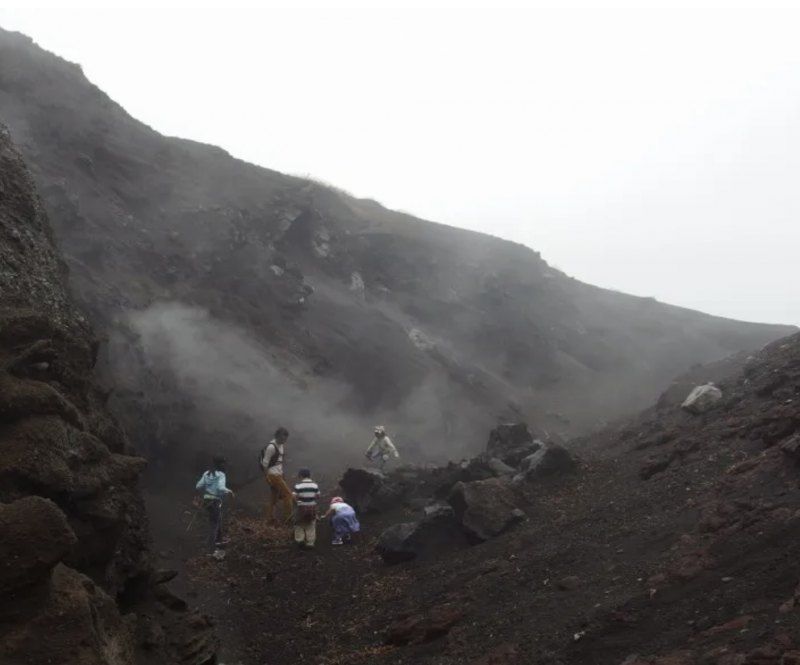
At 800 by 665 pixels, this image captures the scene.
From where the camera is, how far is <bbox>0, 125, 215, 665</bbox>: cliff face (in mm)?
5176

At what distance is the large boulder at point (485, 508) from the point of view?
11906 mm

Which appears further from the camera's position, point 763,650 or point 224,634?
point 224,634

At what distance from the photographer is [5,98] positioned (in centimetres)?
2647

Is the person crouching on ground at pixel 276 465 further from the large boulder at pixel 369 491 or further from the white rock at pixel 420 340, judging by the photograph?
the white rock at pixel 420 340

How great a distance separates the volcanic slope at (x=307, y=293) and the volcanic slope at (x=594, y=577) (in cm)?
783

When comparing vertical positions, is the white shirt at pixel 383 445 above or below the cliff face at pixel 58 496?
below

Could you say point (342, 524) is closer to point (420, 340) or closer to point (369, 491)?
point (369, 491)

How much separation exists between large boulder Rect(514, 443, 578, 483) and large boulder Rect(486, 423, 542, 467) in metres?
2.49

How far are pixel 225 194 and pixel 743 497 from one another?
28213 millimetres

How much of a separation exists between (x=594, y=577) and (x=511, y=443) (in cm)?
1134

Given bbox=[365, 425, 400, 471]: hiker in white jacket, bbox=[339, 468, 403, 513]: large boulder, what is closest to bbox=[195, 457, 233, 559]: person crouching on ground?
bbox=[339, 468, 403, 513]: large boulder

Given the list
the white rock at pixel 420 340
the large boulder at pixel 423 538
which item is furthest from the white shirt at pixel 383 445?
the white rock at pixel 420 340

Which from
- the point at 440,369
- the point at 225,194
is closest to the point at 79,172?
the point at 225,194

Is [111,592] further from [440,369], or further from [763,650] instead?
[440,369]
